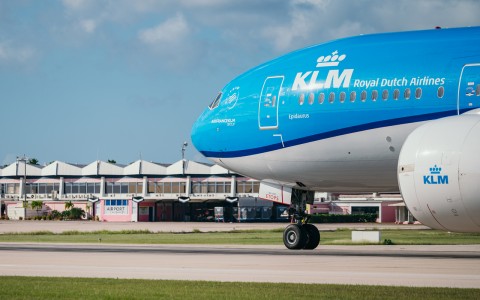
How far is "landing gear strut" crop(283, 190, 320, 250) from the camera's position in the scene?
109ft

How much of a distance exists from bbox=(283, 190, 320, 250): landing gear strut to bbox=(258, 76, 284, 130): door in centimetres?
344

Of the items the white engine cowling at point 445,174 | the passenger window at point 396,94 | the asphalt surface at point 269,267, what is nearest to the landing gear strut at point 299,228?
the asphalt surface at point 269,267

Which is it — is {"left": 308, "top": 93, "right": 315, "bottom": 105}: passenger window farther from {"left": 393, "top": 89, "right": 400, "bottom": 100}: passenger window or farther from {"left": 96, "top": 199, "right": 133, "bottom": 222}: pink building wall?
{"left": 96, "top": 199, "right": 133, "bottom": 222}: pink building wall

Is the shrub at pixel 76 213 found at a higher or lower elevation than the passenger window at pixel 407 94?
lower

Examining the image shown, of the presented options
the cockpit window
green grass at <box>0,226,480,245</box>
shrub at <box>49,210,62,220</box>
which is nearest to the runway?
the cockpit window

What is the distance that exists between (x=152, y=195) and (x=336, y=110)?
376ft

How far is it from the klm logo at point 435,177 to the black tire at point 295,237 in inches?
569

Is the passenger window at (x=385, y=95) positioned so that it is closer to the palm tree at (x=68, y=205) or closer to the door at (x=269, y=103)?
the door at (x=269, y=103)

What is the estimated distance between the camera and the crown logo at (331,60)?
2900 centimetres

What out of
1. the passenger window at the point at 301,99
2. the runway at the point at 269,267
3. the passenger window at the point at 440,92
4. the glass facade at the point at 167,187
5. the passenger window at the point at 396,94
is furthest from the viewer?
the glass facade at the point at 167,187

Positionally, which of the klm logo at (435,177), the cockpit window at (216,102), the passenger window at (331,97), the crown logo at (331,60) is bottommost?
the klm logo at (435,177)

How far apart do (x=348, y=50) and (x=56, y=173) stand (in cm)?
12771

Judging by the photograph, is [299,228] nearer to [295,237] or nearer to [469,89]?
[295,237]

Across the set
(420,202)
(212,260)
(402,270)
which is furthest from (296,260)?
(420,202)
